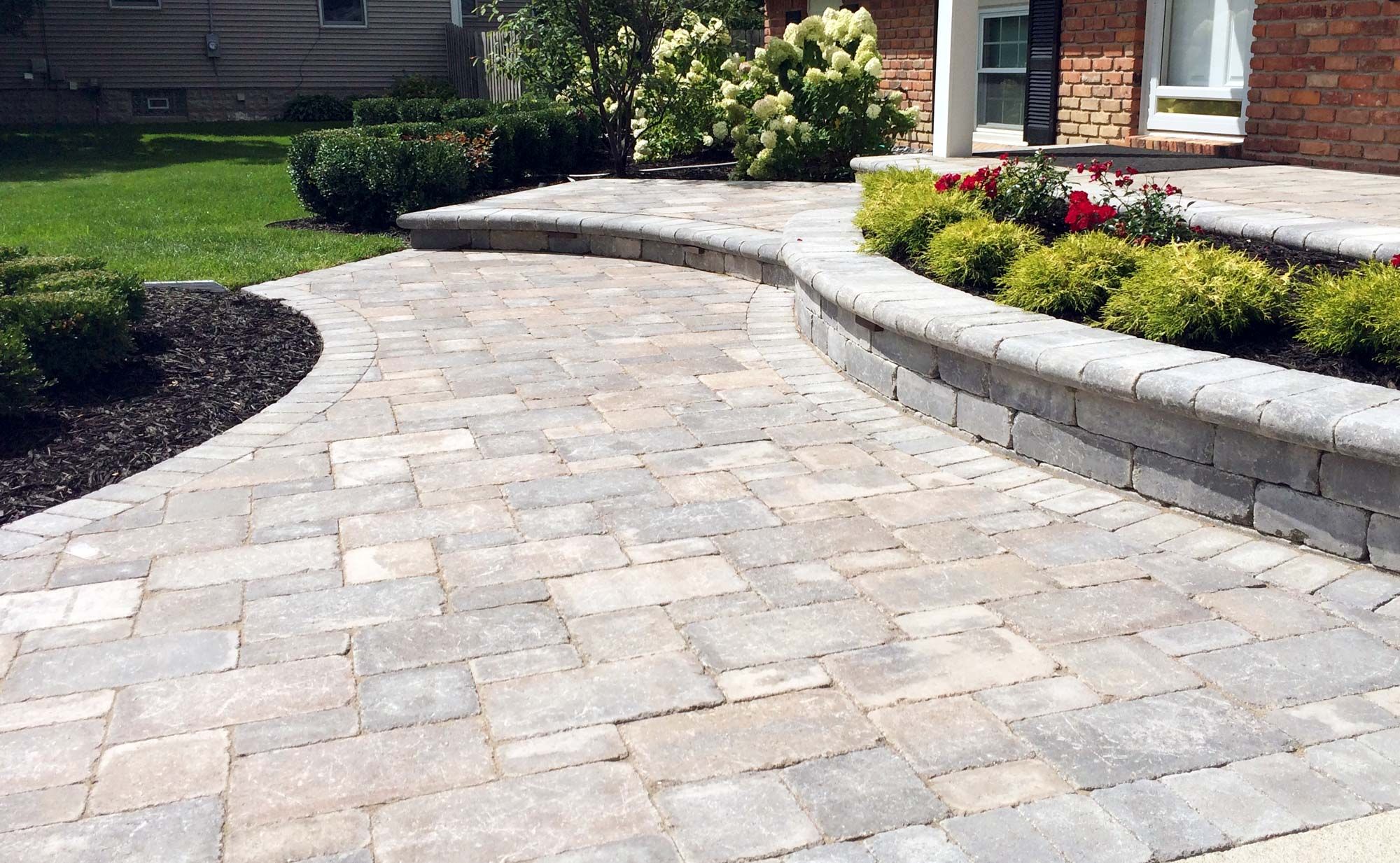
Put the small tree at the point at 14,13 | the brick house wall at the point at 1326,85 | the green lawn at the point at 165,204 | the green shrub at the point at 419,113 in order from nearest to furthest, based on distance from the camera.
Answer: the brick house wall at the point at 1326,85 → the green lawn at the point at 165,204 → the green shrub at the point at 419,113 → the small tree at the point at 14,13

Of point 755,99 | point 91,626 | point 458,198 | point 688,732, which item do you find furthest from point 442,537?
point 755,99

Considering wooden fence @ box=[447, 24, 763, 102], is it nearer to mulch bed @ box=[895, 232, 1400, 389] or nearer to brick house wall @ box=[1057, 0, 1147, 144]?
brick house wall @ box=[1057, 0, 1147, 144]

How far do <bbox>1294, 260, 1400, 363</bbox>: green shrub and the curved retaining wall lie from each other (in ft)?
0.76

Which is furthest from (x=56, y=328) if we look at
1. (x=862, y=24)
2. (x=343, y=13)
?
(x=343, y=13)

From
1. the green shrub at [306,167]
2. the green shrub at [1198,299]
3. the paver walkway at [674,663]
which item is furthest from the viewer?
the green shrub at [306,167]

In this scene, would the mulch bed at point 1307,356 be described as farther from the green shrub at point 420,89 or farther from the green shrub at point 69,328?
the green shrub at point 420,89

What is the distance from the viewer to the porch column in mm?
10234

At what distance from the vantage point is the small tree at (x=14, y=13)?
19.9 meters

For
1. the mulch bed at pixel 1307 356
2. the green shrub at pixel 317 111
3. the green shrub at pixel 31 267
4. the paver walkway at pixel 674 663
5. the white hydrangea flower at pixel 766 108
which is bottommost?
the paver walkway at pixel 674 663

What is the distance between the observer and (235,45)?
2256 cm

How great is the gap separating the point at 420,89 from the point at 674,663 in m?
20.2

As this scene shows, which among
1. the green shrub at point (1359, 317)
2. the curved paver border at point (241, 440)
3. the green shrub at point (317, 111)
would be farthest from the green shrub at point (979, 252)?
the green shrub at point (317, 111)

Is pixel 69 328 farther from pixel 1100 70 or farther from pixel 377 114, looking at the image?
pixel 377 114

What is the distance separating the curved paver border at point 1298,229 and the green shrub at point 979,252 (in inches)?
36.2
